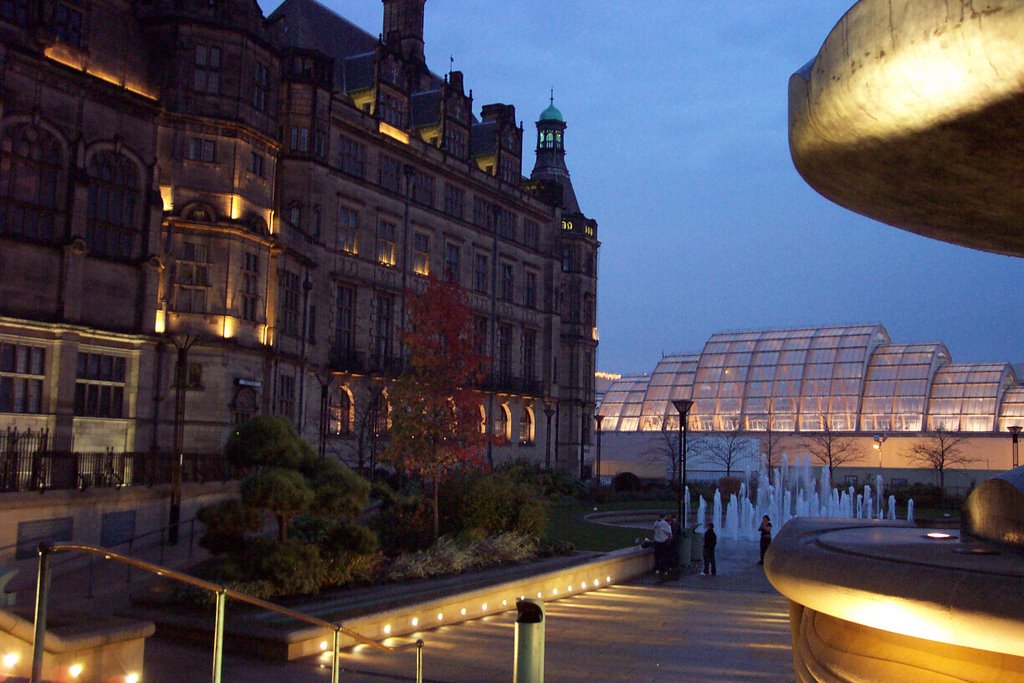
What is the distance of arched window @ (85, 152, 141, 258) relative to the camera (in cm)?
2698

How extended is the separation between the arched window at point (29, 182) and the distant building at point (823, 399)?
56.8 metres

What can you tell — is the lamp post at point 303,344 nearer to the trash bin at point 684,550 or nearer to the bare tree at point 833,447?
the trash bin at point 684,550

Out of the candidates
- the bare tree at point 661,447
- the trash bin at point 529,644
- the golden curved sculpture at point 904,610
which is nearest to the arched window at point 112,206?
the trash bin at point 529,644

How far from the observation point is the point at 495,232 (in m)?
56.1

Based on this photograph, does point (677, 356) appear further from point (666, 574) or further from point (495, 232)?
point (666, 574)

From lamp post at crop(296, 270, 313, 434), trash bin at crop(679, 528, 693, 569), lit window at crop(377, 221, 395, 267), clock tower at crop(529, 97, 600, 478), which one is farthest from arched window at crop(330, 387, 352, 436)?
clock tower at crop(529, 97, 600, 478)

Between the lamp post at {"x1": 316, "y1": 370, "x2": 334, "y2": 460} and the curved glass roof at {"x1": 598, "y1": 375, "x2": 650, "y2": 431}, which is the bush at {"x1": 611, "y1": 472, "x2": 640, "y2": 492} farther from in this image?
the curved glass roof at {"x1": 598, "y1": 375, "x2": 650, "y2": 431}

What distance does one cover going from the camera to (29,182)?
25.2 meters

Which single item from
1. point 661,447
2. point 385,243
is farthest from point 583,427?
point 385,243

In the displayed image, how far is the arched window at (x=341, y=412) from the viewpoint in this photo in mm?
42562

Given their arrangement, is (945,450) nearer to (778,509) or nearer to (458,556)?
(778,509)

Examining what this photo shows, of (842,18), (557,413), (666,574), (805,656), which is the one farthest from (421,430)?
(557,413)

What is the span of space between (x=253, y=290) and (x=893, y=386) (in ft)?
210

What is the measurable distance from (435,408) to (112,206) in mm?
11389
